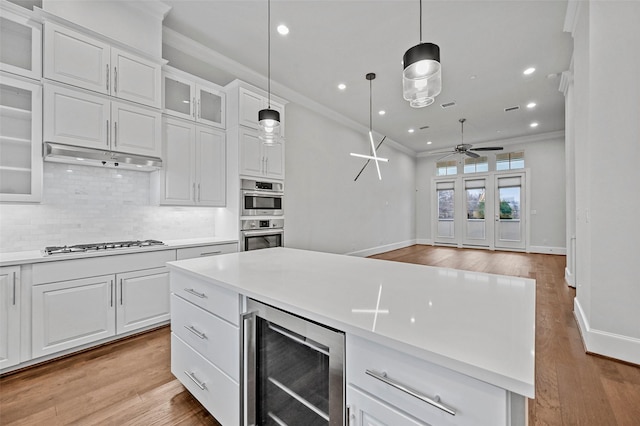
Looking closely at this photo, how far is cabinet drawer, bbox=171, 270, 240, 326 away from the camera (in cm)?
137

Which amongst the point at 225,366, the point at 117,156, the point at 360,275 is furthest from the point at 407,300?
the point at 117,156

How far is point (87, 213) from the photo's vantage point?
280 cm

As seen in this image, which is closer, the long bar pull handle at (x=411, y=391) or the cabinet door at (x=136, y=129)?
the long bar pull handle at (x=411, y=391)

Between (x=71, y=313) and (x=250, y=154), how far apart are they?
2.42 m

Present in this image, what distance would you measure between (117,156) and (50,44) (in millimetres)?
981

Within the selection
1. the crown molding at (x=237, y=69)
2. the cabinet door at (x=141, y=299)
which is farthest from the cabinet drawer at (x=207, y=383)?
the crown molding at (x=237, y=69)

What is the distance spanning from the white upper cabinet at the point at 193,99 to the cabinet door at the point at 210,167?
162 millimetres

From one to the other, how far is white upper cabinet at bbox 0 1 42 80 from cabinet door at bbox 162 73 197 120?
1002 mm

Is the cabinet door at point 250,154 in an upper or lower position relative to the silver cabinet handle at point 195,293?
upper

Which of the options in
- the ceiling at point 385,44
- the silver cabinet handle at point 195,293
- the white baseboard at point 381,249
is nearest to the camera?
the silver cabinet handle at point 195,293

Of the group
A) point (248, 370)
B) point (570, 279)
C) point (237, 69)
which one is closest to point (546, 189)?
point (570, 279)

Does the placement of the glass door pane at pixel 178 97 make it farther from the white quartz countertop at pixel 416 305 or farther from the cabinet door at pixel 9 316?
the white quartz countertop at pixel 416 305

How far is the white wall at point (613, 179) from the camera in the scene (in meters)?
2.18

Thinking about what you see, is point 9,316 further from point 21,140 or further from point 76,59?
point 76,59
